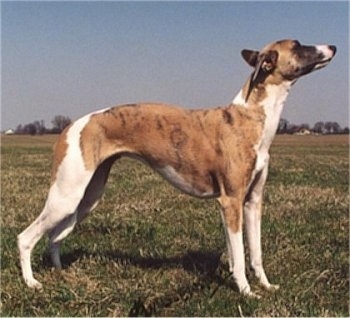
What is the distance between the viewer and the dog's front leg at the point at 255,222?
6039 mm

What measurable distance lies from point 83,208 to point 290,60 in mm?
2726

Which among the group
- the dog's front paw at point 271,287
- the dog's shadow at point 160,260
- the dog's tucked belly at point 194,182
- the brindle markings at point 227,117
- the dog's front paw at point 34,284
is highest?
the brindle markings at point 227,117

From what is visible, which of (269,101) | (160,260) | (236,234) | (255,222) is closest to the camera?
(236,234)

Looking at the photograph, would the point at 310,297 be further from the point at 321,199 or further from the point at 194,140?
the point at 321,199

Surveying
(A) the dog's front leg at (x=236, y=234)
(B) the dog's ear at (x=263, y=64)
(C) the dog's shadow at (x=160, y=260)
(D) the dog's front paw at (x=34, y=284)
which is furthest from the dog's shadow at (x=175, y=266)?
(B) the dog's ear at (x=263, y=64)

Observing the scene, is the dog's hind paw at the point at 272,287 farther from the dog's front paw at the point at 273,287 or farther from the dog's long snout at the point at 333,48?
the dog's long snout at the point at 333,48

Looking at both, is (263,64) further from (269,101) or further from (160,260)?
(160,260)

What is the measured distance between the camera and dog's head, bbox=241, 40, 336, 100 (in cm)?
567

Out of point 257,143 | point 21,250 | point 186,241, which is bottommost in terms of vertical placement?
point 186,241

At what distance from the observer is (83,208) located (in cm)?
668

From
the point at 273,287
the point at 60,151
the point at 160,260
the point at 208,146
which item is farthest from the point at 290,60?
the point at 160,260

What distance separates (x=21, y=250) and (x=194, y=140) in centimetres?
204

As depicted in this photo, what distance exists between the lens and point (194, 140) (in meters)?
5.88

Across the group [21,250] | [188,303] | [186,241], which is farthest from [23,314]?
[186,241]
